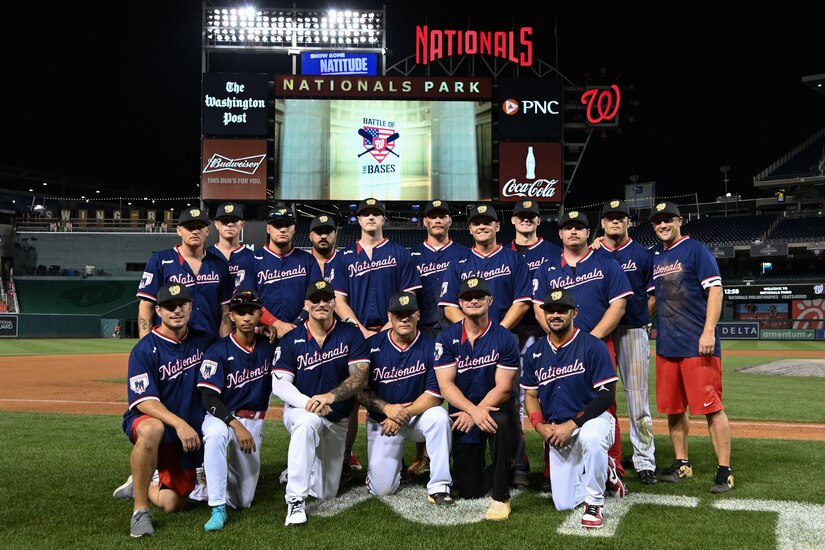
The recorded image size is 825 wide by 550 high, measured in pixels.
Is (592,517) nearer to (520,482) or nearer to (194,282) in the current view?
(520,482)

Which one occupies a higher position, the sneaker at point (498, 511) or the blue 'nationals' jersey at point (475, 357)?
the blue 'nationals' jersey at point (475, 357)

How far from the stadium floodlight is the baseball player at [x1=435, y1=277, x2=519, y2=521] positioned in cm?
2558

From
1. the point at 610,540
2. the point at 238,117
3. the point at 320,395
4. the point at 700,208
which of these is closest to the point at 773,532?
the point at 610,540

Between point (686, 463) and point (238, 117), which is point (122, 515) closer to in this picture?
point (686, 463)

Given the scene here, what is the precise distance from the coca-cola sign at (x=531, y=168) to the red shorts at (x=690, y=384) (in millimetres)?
20763

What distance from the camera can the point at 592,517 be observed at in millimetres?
3900

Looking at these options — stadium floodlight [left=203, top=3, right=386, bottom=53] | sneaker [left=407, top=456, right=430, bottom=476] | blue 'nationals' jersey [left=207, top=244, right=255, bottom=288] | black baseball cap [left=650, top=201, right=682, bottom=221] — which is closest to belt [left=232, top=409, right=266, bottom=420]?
blue 'nationals' jersey [left=207, top=244, right=255, bottom=288]

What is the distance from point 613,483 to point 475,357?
1260 millimetres

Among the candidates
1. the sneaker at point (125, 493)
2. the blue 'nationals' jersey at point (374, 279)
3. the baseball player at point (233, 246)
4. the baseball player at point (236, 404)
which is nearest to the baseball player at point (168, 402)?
the sneaker at point (125, 493)

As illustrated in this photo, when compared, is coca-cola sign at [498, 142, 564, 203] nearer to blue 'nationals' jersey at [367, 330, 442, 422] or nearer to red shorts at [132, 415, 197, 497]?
blue 'nationals' jersey at [367, 330, 442, 422]

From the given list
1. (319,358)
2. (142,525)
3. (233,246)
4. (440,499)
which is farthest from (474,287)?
(142,525)

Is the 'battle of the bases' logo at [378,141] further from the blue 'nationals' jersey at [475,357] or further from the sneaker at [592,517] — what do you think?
the sneaker at [592,517]

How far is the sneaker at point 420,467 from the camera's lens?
17.5 ft

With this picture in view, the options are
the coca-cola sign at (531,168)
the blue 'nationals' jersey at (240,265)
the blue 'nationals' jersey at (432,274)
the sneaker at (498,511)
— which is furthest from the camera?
the coca-cola sign at (531,168)
